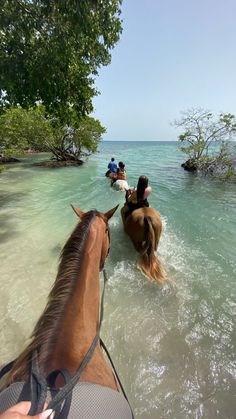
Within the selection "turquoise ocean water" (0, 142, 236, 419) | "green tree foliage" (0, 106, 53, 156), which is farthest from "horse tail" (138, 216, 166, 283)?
"green tree foliage" (0, 106, 53, 156)

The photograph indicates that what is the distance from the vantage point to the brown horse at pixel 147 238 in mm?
5016

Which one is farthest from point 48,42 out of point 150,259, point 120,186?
point 120,186

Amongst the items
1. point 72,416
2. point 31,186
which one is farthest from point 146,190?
point 31,186

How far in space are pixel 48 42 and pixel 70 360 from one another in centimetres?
723

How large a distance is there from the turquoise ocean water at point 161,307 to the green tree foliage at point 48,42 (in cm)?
425

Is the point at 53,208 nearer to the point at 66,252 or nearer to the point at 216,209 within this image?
the point at 216,209

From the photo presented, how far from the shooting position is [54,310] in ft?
6.32

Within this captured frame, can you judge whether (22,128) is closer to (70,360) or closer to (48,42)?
(48,42)

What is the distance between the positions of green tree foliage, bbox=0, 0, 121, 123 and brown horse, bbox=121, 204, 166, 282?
14.9 ft

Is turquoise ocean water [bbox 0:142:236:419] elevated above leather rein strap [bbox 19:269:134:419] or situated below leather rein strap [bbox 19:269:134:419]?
below

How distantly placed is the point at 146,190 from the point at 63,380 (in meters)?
5.17

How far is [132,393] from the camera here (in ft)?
9.61

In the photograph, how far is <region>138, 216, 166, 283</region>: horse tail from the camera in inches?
195

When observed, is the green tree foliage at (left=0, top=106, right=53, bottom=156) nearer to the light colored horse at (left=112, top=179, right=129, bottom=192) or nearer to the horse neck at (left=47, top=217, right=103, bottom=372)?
the light colored horse at (left=112, top=179, right=129, bottom=192)
